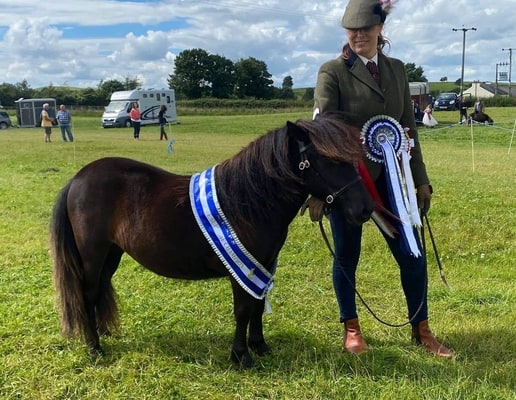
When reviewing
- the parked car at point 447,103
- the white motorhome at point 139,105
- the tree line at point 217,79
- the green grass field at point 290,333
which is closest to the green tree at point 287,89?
the tree line at point 217,79

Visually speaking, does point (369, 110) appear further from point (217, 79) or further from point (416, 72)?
point (416, 72)

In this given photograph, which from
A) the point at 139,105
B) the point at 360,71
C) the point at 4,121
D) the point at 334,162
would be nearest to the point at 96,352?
the point at 334,162

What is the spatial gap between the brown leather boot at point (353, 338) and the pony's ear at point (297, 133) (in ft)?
4.82

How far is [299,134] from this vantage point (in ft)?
9.46

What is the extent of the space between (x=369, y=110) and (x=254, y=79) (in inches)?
3105

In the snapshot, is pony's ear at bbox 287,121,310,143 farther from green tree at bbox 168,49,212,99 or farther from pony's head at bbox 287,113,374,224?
green tree at bbox 168,49,212,99

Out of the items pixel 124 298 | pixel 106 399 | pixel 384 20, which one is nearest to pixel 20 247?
pixel 124 298

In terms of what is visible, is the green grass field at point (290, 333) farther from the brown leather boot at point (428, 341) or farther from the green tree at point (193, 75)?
the green tree at point (193, 75)

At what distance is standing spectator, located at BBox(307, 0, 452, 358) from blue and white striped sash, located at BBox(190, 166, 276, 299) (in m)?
0.51

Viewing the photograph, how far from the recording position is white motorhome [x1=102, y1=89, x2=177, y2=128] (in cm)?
3559

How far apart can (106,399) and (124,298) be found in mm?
1686

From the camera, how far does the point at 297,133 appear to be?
2.89 m

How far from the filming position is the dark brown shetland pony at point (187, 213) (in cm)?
286

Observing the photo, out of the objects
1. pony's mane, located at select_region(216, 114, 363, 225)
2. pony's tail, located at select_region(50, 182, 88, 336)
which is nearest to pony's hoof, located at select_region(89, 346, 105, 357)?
pony's tail, located at select_region(50, 182, 88, 336)
